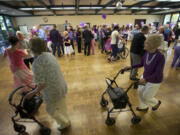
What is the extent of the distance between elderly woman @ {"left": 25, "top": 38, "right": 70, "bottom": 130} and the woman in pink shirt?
974 mm

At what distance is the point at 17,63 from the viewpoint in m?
1.92

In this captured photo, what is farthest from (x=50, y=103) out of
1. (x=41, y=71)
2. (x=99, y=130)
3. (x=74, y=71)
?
(x=74, y=71)

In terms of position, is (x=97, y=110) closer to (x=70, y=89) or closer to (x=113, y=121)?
(x=113, y=121)

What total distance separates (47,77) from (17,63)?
49.6 inches

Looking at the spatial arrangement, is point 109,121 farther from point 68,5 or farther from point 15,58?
point 68,5

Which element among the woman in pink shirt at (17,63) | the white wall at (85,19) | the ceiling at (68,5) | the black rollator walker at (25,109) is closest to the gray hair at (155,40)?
the black rollator walker at (25,109)

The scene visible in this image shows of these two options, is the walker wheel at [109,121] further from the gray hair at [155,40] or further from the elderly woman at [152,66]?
the gray hair at [155,40]

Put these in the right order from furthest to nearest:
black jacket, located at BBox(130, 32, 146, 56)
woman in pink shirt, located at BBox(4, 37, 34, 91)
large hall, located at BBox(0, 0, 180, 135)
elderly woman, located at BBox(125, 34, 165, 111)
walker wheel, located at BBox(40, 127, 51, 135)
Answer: black jacket, located at BBox(130, 32, 146, 56), woman in pink shirt, located at BBox(4, 37, 34, 91), walker wheel, located at BBox(40, 127, 51, 135), elderly woman, located at BBox(125, 34, 165, 111), large hall, located at BBox(0, 0, 180, 135)

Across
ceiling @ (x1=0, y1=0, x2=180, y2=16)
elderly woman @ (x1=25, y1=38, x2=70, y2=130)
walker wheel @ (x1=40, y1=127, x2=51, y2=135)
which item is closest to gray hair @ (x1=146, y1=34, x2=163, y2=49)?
elderly woman @ (x1=25, y1=38, x2=70, y2=130)

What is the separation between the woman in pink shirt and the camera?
1.82m

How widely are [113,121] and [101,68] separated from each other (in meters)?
2.36

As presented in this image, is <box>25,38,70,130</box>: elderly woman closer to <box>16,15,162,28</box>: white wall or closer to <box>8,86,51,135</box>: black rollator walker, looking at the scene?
<box>8,86,51,135</box>: black rollator walker

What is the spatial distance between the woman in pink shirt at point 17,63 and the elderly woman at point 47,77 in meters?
0.97

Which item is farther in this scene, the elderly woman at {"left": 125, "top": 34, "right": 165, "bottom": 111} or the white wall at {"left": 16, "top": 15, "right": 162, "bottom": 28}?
the white wall at {"left": 16, "top": 15, "right": 162, "bottom": 28}
